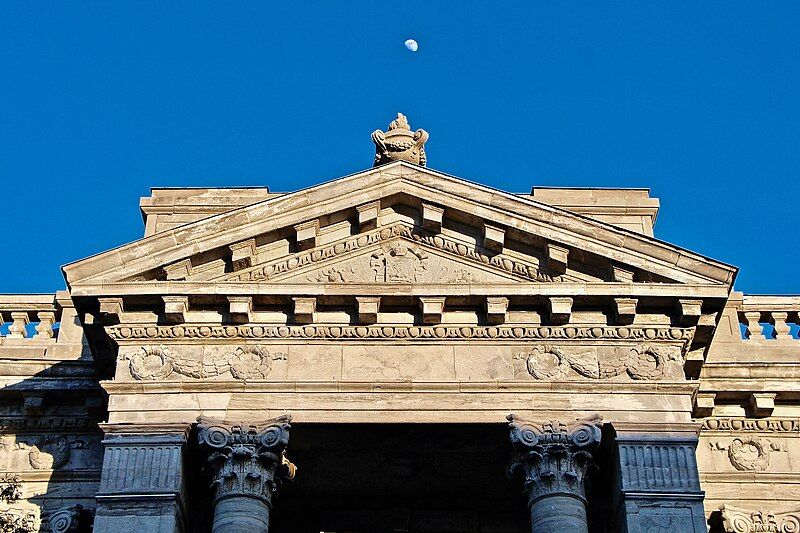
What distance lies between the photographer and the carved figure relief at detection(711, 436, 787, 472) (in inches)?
1036

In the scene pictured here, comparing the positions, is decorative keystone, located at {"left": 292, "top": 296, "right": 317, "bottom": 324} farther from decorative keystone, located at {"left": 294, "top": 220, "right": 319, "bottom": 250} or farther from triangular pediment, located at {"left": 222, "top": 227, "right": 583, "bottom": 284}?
decorative keystone, located at {"left": 294, "top": 220, "right": 319, "bottom": 250}

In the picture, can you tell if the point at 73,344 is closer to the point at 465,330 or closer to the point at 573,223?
the point at 465,330

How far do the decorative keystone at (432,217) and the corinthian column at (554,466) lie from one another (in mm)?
3848

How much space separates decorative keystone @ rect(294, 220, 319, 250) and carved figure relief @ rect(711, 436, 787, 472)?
7896mm

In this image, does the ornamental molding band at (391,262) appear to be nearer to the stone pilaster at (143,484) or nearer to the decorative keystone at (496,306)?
the decorative keystone at (496,306)

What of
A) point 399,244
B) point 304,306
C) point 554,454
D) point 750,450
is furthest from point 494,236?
point 750,450

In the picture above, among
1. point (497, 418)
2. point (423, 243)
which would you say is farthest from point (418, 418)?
point (423, 243)

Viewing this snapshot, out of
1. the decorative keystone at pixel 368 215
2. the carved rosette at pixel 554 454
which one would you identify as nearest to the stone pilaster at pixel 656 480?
the carved rosette at pixel 554 454

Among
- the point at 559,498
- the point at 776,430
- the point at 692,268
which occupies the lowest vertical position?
the point at 559,498

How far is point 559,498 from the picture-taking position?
23.4 meters

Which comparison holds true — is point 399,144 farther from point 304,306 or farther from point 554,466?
point 554,466

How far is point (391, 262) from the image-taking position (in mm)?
25984

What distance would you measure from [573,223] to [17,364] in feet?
33.9

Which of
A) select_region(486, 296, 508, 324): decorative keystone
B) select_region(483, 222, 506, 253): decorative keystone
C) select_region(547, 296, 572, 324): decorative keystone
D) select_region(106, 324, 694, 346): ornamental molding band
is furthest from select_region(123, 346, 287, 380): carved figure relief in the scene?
select_region(547, 296, 572, 324): decorative keystone
